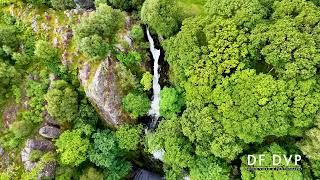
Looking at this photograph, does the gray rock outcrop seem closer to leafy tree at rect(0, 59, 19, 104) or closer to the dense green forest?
the dense green forest

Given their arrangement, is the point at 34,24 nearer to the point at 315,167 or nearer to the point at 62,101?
the point at 62,101

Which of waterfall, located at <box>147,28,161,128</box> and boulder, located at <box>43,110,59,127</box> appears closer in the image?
boulder, located at <box>43,110,59,127</box>

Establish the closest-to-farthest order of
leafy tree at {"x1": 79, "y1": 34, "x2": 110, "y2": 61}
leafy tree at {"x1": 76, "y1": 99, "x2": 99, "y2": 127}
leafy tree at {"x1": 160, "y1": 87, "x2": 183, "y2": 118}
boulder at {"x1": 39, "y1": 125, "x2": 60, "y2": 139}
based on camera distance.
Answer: leafy tree at {"x1": 79, "y1": 34, "x2": 110, "y2": 61}
leafy tree at {"x1": 160, "y1": 87, "x2": 183, "y2": 118}
leafy tree at {"x1": 76, "y1": 99, "x2": 99, "y2": 127}
boulder at {"x1": 39, "y1": 125, "x2": 60, "y2": 139}

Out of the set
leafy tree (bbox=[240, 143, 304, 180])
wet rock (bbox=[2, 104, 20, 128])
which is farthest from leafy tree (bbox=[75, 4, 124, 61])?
leafy tree (bbox=[240, 143, 304, 180])

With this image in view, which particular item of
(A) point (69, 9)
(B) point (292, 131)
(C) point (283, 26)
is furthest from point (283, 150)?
(A) point (69, 9)

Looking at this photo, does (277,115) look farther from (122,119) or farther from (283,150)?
(122,119)

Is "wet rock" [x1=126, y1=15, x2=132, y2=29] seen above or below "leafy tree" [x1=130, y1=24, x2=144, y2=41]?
above

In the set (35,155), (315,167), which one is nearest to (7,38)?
(35,155)
